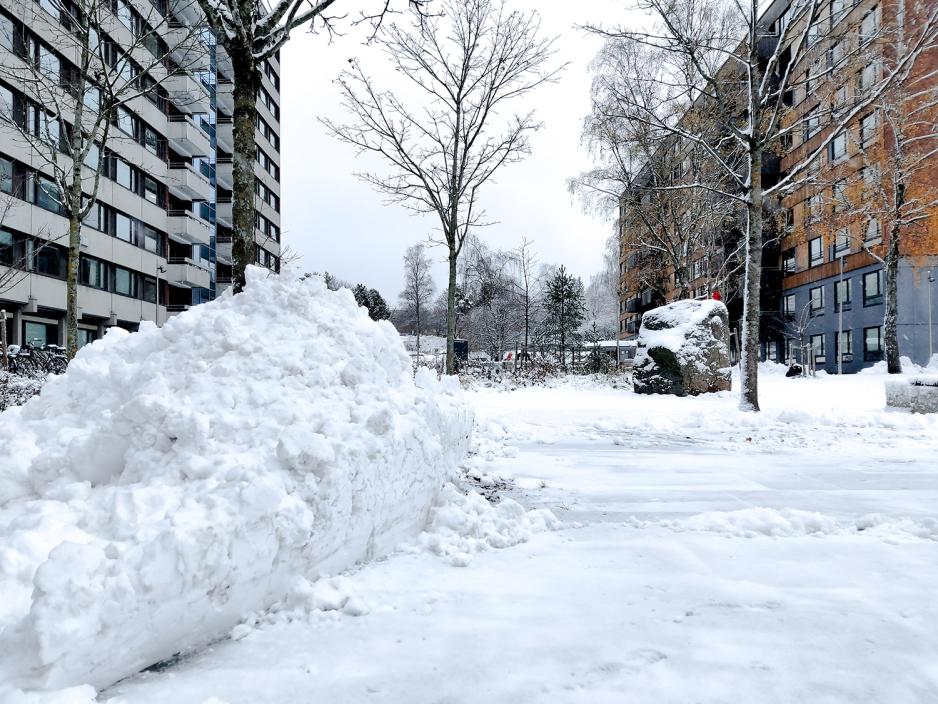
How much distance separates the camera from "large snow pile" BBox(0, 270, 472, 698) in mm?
1722

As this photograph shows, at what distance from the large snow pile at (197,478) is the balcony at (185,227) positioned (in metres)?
29.4

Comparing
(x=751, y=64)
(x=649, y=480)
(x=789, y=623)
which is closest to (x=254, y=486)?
(x=789, y=623)

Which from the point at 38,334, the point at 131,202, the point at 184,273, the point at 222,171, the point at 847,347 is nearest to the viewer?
the point at 38,334

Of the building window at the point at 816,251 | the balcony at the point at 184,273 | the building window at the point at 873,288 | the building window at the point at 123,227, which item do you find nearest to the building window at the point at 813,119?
the building window at the point at 873,288

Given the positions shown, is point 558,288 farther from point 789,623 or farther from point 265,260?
point 789,623

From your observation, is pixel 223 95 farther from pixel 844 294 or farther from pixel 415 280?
pixel 844 294

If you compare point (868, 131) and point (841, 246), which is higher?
point (868, 131)

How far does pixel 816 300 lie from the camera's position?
3016 cm

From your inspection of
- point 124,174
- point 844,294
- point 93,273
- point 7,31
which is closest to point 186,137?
point 124,174

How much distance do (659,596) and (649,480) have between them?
7.72 ft

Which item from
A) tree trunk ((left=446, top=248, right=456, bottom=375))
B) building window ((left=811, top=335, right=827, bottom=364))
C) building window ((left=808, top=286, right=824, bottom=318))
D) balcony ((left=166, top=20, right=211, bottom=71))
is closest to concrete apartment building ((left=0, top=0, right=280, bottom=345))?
balcony ((left=166, top=20, right=211, bottom=71))

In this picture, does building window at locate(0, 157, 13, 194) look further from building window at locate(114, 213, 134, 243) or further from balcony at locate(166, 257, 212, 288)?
balcony at locate(166, 257, 212, 288)

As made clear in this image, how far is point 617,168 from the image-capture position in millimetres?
19891

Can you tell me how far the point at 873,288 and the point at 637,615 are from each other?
98.3ft
